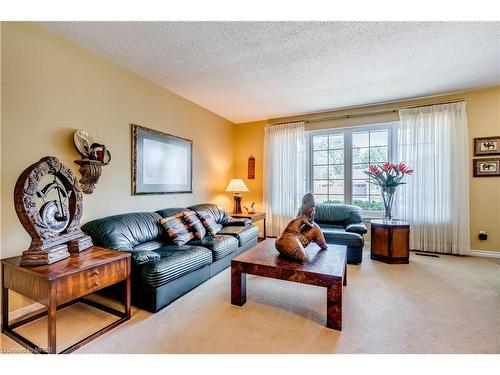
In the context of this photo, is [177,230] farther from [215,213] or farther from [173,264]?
[215,213]

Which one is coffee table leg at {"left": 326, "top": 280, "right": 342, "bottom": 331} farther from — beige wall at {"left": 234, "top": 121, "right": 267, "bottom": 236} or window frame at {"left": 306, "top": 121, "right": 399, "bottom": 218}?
beige wall at {"left": 234, "top": 121, "right": 267, "bottom": 236}

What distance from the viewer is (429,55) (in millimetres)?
2568

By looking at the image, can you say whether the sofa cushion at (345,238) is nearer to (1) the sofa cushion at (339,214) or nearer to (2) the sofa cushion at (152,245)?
(1) the sofa cushion at (339,214)

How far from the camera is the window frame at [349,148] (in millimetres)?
4152

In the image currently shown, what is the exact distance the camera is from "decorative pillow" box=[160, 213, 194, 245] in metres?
2.78

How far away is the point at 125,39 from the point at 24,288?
227 centimetres

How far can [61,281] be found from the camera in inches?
56.9

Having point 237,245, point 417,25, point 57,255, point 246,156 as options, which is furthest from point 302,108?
point 57,255

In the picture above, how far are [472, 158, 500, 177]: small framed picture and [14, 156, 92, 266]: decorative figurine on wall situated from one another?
5.25 meters

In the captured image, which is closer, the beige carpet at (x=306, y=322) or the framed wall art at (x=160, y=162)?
the beige carpet at (x=306, y=322)

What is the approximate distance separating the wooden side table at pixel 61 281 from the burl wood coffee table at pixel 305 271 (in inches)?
37.6

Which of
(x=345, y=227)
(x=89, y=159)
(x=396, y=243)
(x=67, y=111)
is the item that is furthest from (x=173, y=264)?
(x=396, y=243)

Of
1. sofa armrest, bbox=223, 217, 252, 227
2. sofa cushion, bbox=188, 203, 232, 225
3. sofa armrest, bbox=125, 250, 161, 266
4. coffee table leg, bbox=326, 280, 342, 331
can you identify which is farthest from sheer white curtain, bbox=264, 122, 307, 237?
sofa armrest, bbox=125, 250, 161, 266

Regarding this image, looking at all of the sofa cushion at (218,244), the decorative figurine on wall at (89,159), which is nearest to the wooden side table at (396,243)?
the sofa cushion at (218,244)
